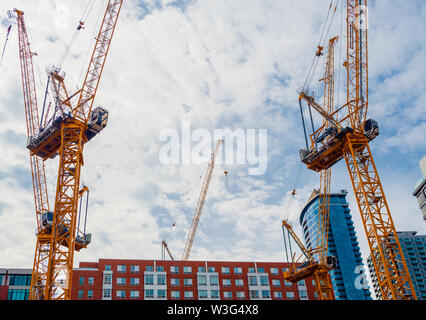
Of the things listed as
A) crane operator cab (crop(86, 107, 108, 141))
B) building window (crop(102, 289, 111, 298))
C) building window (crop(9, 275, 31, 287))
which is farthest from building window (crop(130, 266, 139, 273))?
crane operator cab (crop(86, 107, 108, 141))

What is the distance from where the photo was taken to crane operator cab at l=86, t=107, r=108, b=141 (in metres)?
62.7

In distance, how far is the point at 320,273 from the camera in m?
78.4

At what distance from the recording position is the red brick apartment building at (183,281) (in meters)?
96.6

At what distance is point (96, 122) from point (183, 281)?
5634 centimetres

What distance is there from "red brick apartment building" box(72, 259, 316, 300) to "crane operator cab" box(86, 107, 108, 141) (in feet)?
150

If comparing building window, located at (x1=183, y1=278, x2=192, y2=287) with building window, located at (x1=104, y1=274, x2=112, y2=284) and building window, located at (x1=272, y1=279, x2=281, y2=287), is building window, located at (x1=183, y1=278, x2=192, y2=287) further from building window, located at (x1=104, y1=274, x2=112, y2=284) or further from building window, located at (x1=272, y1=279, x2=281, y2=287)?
building window, located at (x1=272, y1=279, x2=281, y2=287)

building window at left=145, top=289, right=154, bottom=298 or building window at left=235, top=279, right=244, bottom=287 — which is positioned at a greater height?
building window at left=235, top=279, right=244, bottom=287

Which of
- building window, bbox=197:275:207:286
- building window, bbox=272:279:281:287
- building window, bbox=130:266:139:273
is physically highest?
building window, bbox=130:266:139:273

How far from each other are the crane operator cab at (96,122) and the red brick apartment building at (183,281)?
45658mm

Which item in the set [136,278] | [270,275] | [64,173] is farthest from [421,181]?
[64,173]

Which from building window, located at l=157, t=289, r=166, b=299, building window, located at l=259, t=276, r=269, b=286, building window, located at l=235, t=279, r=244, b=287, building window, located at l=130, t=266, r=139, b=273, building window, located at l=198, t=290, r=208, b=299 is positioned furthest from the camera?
building window, located at l=259, t=276, r=269, b=286

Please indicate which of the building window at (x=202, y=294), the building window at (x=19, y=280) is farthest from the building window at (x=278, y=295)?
the building window at (x=19, y=280)

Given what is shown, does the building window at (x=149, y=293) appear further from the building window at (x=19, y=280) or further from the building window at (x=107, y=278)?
the building window at (x=19, y=280)
